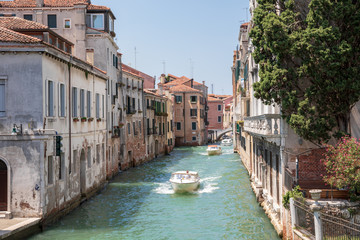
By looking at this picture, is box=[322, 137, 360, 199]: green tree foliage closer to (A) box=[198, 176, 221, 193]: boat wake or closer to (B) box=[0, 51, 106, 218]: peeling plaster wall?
(B) box=[0, 51, 106, 218]: peeling plaster wall

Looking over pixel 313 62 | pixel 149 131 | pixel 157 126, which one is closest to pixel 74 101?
pixel 313 62

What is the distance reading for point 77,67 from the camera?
59.8ft

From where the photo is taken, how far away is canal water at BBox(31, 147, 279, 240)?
46.9 feet

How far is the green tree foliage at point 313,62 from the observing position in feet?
33.8

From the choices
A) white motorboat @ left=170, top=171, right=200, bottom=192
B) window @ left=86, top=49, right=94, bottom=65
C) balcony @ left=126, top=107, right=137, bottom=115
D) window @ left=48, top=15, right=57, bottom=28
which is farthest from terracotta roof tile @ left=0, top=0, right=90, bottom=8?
white motorboat @ left=170, top=171, right=200, bottom=192

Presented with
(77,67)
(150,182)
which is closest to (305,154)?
(77,67)

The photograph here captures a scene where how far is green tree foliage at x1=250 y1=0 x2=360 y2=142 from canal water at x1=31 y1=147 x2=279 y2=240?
4.46m

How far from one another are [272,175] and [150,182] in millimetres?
12289

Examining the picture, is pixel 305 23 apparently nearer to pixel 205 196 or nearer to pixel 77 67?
pixel 77 67

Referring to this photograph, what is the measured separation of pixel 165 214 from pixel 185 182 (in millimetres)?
4941

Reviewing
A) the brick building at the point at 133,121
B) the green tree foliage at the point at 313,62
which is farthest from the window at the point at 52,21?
the green tree foliage at the point at 313,62

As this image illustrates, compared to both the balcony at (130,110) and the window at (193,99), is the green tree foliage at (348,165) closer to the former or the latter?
the balcony at (130,110)

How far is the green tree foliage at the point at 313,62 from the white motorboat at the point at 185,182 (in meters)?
11.2

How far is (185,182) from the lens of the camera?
2220cm
